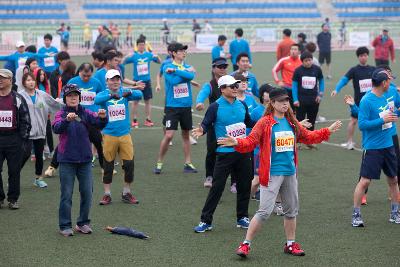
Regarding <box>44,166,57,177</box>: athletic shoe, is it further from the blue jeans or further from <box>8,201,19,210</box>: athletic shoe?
the blue jeans

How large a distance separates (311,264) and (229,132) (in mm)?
2223

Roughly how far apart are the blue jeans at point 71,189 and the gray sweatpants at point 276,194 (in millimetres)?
2275

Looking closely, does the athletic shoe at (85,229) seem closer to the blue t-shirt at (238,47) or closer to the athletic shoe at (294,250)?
the athletic shoe at (294,250)

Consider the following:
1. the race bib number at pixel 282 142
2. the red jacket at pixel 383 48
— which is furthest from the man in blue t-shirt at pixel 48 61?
the race bib number at pixel 282 142

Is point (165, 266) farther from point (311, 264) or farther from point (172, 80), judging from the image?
point (172, 80)

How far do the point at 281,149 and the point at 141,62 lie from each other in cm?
1070

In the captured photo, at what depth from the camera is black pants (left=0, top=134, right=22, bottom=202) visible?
10.9m

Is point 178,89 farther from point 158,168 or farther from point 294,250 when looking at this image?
point 294,250

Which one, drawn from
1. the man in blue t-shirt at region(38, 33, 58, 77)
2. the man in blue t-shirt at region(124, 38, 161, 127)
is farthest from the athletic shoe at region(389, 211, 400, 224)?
the man in blue t-shirt at region(38, 33, 58, 77)

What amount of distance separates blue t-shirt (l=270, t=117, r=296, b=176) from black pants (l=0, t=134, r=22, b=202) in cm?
406

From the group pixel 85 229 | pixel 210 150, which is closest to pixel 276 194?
pixel 85 229

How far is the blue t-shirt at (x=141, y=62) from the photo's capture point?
1884 cm

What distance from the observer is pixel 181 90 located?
13.6 metres

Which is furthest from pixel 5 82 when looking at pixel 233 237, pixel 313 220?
pixel 313 220
